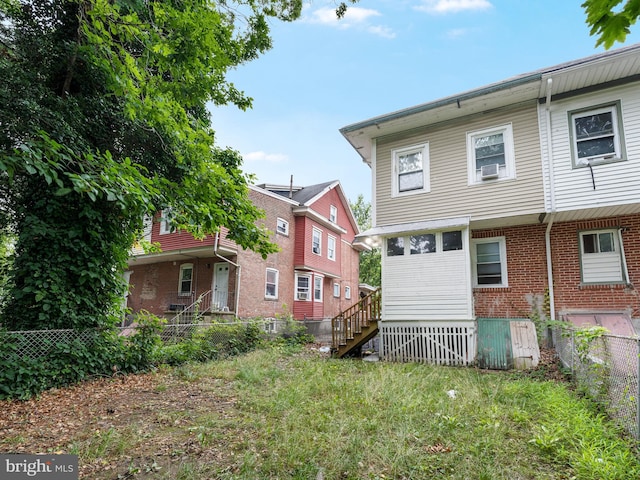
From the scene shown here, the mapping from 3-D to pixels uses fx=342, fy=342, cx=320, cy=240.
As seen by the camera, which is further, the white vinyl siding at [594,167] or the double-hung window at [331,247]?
the double-hung window at [331,247]

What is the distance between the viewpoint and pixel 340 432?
3.74 metres

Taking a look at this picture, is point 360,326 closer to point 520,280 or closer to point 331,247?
point 520,280

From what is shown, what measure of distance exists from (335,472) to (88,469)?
2.20 metres

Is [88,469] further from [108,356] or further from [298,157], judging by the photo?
[298,157]

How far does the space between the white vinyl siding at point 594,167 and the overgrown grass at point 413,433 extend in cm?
437

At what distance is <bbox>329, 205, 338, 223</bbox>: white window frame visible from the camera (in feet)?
72.5

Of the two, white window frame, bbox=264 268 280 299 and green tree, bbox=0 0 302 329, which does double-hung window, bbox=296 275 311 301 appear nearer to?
white window frame, bbox=264 268 280 299

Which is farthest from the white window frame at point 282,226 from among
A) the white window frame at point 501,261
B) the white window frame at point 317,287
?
the white window frame at point 501,261

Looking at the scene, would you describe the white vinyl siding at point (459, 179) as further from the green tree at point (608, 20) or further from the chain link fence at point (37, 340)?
the chain link fence at point (37, 340)

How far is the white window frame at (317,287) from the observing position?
1967 cm

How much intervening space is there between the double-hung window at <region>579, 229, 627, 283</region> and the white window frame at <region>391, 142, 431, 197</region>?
3.91 m

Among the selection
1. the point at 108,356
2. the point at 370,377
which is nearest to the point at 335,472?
the point at 370,377

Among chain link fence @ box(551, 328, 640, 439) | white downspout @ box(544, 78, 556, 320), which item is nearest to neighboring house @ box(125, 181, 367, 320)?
white downspout @ box(544, 78, 556, 320)

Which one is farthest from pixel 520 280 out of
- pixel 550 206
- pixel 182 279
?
pixel 182 279
